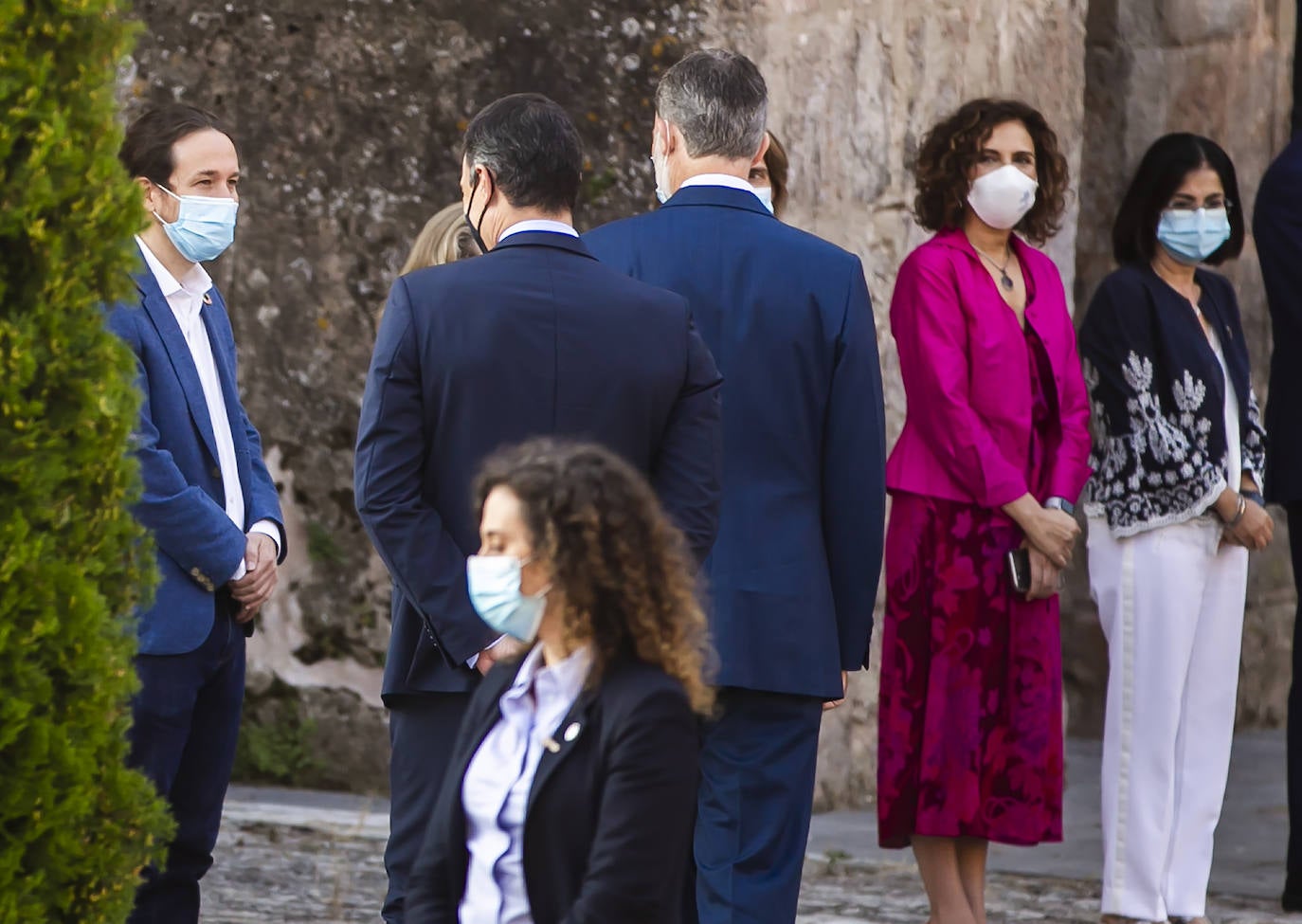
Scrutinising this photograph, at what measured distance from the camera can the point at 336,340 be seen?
19.7 ft

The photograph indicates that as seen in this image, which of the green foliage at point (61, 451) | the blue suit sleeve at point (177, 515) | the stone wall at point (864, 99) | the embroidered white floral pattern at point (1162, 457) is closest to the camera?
the green foliage at point (61, 451)

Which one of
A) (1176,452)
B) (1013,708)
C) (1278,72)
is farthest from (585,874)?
(1278,72)

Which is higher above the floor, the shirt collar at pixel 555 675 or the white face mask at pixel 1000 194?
the white face mask at pixel 1000 194

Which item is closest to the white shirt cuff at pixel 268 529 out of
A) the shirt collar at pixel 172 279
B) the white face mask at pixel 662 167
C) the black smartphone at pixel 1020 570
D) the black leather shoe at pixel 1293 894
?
the shirt collar at pixel 172 279

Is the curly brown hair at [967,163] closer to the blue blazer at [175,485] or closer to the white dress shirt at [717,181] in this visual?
the white dress shirt at [717,181]

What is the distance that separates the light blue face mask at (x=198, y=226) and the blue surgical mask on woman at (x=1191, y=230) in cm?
216

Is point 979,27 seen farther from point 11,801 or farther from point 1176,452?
point 11,801

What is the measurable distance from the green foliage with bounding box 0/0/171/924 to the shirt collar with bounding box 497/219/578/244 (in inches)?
25.1

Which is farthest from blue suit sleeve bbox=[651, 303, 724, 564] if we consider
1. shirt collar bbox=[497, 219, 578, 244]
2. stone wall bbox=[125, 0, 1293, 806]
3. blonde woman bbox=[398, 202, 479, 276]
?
stone wall bbox=[125, 0, 1293, 806]

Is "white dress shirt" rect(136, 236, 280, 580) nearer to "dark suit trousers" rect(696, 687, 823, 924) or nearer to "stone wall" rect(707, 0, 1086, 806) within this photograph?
"dark suit trousers" rect(696, 687, 823, 924)

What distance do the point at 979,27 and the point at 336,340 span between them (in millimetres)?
1998

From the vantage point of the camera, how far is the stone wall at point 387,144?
5859 mm

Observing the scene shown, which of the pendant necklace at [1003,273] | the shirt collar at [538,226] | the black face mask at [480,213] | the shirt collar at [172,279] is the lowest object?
the shirt collar at [172,279]

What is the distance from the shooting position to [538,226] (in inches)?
129
